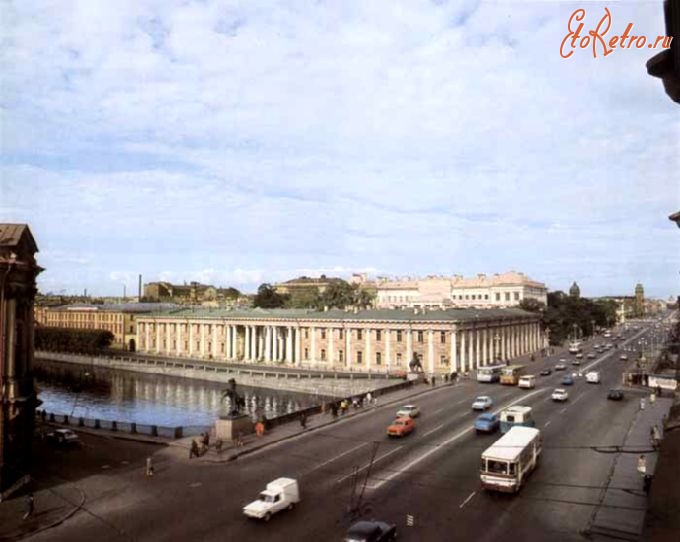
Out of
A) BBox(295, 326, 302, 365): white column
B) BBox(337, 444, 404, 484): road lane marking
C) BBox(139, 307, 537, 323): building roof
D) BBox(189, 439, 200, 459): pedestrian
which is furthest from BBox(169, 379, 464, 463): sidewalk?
BBox(295, 326, 302, 365): white column

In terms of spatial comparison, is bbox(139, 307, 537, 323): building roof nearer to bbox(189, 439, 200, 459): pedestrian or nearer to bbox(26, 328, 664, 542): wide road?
bbox(26, 328, 664, 542): wide road

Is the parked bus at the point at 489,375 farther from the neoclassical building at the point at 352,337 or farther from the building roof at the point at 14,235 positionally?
the building roof at the point at 14,235

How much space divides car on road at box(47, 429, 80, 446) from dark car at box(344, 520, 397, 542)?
2468 cm

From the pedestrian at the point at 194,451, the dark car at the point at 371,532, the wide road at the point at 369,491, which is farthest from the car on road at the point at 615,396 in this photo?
the dark car at the point at 371,532

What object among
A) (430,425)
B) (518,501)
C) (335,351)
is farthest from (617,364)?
(518,501)

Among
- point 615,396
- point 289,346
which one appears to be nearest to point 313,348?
point 289,346

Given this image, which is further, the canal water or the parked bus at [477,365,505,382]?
the parked bus at [477,365,505,382]

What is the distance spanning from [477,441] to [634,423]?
14027 mm

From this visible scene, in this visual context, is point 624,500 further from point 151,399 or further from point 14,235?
point 151,399

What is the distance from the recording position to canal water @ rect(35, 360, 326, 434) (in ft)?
223

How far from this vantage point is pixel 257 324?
341 ft

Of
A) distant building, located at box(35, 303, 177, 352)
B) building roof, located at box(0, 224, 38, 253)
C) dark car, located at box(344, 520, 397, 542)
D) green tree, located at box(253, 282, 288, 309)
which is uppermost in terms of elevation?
building roof, located at box(0, 224, 38, 253)

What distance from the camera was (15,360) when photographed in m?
30.4

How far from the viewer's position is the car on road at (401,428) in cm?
3931
